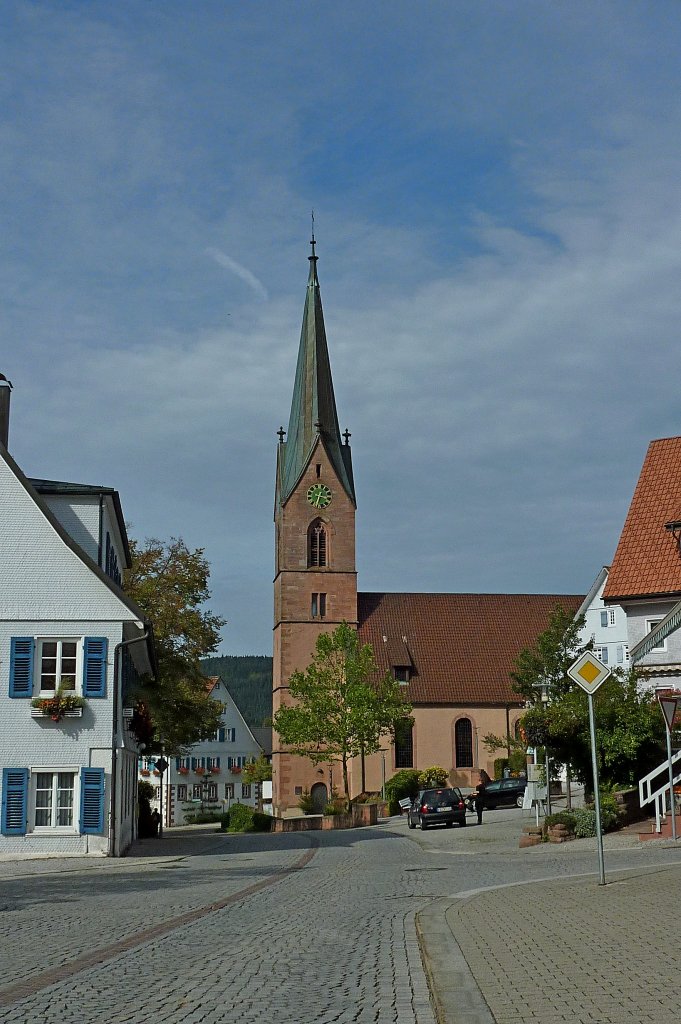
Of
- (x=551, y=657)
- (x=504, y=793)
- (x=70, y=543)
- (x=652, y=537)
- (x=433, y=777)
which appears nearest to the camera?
(x=70, y=543)

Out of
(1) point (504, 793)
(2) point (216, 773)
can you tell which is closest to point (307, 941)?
(1) point (504, 793)

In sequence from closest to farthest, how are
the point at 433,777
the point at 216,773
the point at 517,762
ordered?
the point at 517,762, the point at 433,777, the point at 216,773

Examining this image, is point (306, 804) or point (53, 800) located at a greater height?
point (53, 800)

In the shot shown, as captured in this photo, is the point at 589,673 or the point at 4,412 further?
the point at 4,412

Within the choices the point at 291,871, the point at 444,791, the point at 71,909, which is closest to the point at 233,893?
the point at 71,909

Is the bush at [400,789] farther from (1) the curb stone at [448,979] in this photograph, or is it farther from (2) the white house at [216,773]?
(1) the curb stone at [448,979]

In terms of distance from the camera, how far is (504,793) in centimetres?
5500

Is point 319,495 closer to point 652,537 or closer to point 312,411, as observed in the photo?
point 312,411

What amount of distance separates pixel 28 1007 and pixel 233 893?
974 centimetres

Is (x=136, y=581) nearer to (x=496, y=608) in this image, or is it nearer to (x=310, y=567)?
(x=310, y=567)

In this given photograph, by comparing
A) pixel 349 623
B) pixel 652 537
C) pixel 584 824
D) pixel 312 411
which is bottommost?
pixel 584 824

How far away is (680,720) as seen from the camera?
2902 cm

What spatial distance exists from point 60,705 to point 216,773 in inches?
2781

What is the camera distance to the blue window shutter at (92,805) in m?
26.5
